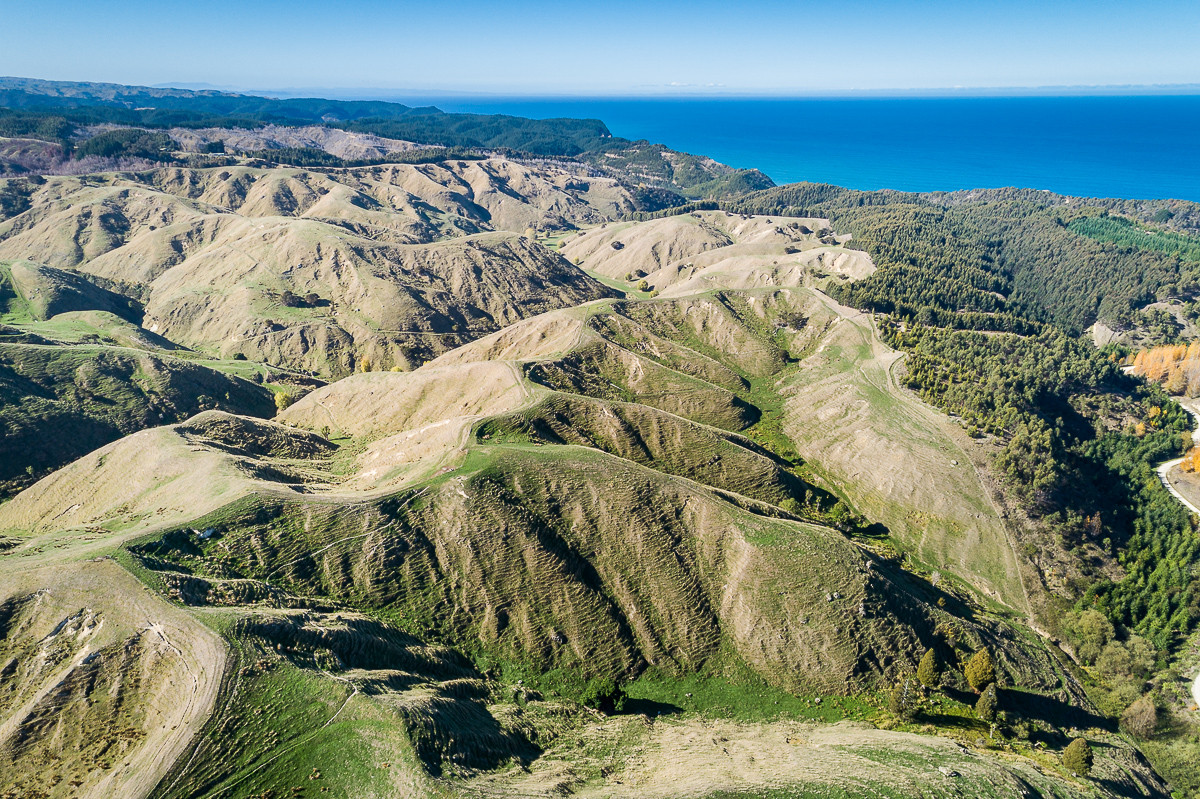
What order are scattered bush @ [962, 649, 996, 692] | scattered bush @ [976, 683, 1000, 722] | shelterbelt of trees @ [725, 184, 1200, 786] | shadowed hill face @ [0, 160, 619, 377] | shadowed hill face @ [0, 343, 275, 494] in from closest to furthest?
1. scattered bush @ [976, 683, 1000, 722]
2. scattered bush @ [962, 649, 996, 692]
3. shelterbelt of trees @ [725, 184, 1200, 786]
4. shadowed hill face @ [0, 343, 275, 494]
5. shadowed hill face @ [0, 160, 619, 377]

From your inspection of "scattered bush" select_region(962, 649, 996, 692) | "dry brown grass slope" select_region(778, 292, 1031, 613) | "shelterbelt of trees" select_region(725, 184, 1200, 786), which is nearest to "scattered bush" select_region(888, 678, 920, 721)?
"scattered bush" select_region(962, 649, 996, 692)

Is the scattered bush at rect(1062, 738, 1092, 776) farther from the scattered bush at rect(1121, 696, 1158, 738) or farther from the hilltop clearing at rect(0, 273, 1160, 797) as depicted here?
the scattered bush at rect(1121, 696, 1158, 738)

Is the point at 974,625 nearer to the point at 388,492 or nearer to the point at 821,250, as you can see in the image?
the point at 388,492

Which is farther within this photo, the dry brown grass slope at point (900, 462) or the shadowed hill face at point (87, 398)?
the shadowed hill face at point (87, 398)

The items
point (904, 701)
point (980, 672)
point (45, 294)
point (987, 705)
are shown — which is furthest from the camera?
point (45, 294)

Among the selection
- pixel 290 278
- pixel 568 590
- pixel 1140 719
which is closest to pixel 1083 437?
pixel 1140 719

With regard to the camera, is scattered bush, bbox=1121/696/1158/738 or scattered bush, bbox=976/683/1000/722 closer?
scattered bush, bbox=976/683/1000/722

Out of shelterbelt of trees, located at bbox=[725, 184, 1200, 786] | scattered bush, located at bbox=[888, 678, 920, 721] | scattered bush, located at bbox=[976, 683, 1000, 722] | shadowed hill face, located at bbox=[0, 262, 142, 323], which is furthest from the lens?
shadowed hill face, located at bbox=[0, 262, 142, 323]

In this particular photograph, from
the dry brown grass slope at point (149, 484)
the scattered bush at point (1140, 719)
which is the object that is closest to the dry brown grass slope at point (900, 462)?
the scattered bush at point (1140, 719)

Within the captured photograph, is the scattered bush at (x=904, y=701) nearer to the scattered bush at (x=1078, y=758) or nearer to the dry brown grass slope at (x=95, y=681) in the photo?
the scattered bush at (x=1078, y=758)

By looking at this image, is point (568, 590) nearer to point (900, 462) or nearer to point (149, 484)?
point (149, 484)

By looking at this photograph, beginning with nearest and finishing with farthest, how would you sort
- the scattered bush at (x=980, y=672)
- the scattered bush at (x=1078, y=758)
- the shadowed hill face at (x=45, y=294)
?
the scattered bush at (x=1078, y=758) → the scattered bush at (x=980, y=672) → the shadowed hill face at (x=45, y=294)
